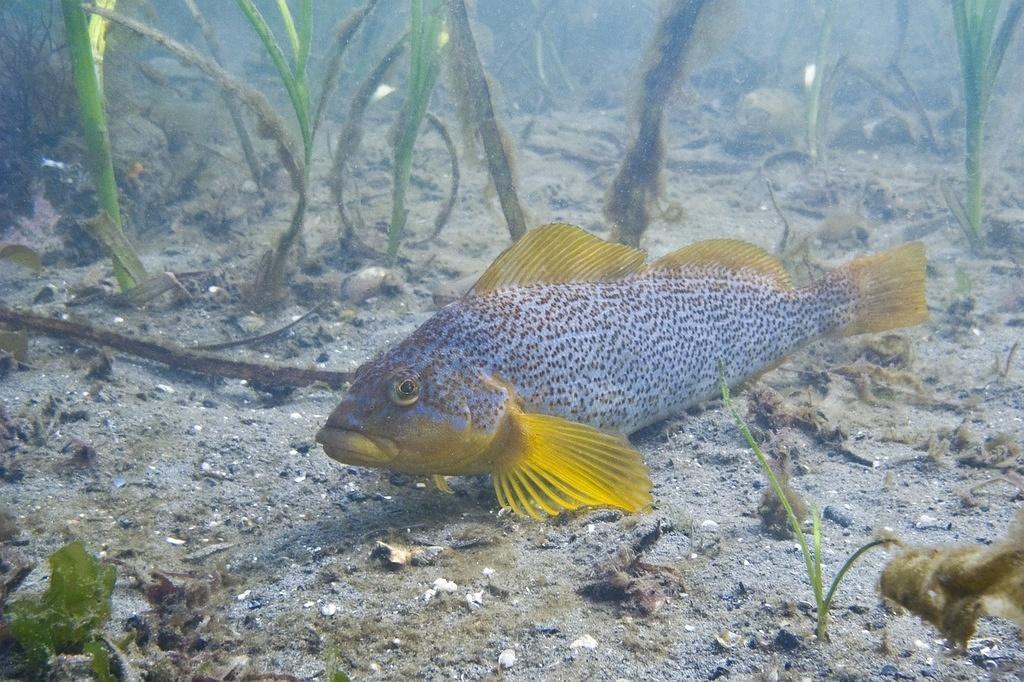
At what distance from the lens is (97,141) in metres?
5.06

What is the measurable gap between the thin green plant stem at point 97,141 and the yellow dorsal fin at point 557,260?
3.58 m

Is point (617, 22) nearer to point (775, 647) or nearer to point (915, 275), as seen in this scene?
point (915, 275)

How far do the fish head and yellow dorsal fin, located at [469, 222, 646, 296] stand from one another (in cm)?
78

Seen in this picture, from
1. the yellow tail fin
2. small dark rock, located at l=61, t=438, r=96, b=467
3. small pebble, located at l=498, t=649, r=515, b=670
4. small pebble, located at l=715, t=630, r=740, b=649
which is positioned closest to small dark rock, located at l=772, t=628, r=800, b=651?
small pebble, located at l=715, t=630, r=740, b=649

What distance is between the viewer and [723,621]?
2.37 m

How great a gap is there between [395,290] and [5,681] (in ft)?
16.4

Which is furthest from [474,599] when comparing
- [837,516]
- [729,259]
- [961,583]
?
[729,259]

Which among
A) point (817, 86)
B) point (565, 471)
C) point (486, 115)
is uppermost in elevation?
point (817, 86)

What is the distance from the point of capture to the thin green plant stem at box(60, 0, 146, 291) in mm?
4789

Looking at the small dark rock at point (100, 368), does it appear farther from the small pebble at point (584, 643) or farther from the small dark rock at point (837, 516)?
the small dark rock at point (837, 516)

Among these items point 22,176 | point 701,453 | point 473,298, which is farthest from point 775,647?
point 22,176

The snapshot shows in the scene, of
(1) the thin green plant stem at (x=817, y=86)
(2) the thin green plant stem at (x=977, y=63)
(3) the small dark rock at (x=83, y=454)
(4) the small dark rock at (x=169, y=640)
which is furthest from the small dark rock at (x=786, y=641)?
(1) the thin green plant stem at (x=817, y=86)

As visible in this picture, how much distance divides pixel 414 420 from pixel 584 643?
4.19 feet

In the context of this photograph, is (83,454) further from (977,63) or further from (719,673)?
(977,63)
